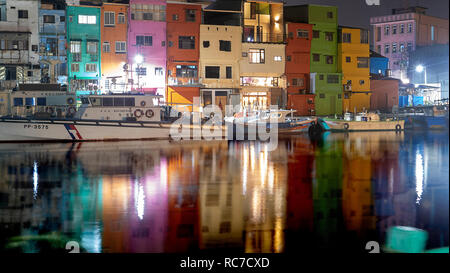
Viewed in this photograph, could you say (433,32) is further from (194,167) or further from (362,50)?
(194,167)

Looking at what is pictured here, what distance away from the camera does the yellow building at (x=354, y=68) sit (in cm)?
5491

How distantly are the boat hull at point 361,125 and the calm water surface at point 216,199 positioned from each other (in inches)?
665

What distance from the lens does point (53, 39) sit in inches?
1845

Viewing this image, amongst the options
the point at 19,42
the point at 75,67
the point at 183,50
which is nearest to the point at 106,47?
the point at 75,67

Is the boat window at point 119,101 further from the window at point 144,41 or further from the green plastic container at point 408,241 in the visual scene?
the green plastic container at point 408,241

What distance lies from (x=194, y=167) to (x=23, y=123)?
15353 millimetres

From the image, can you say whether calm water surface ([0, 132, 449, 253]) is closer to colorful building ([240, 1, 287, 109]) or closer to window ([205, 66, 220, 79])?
window ([205, 66, 220, 79])

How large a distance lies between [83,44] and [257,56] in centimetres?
1544

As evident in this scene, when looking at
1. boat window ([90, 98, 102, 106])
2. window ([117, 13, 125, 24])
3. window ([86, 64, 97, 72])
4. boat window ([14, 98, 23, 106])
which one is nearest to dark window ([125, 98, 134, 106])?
boat window ([90, 98, 102, 106])

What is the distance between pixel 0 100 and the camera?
40.8m

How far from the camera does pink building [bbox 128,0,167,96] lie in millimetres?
46531

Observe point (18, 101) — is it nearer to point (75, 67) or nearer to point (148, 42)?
point (75, 67)

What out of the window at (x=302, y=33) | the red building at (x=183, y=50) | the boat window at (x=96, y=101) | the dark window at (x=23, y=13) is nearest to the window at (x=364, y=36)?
the window at (x=302, y=33)
